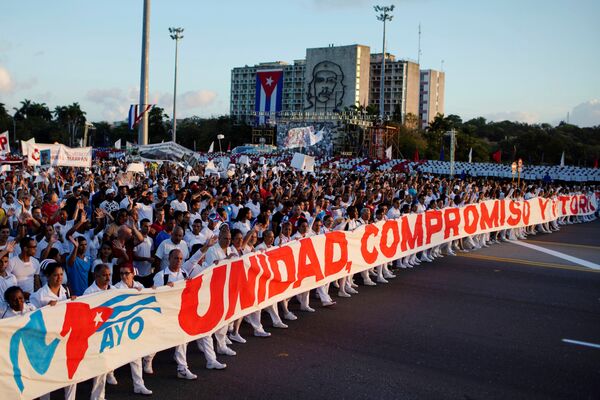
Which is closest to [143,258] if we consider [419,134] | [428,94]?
[419,134]

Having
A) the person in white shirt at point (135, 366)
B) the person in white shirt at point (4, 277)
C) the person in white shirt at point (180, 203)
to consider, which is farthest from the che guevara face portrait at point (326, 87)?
the person in white shirt at point (135, 366)

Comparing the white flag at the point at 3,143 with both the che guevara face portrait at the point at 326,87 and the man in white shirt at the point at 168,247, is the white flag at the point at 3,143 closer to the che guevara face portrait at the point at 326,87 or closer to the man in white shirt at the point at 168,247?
the man in white shirt at the point at 168,247

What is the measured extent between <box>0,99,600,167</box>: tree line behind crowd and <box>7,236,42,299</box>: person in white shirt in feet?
177

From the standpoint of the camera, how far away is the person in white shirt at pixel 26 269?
23.4 feet

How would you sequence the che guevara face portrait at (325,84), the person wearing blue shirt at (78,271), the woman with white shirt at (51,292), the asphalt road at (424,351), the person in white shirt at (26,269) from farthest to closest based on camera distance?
1. the che guevara face portrait at (325,84)
2. the person wearing blue shirt at (78,271)
3. the person in white shirt at (26,269)
4. the asphalt road at (424,351)
5. the woman with white shirt at (51,292)

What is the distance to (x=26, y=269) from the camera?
7.20m

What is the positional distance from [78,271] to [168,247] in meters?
1.43

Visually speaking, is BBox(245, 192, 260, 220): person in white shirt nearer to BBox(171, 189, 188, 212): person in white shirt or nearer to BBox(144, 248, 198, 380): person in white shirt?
BBox(171, 189, 188, 212): person in white shirt

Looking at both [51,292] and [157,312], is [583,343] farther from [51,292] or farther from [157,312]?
[51,292]

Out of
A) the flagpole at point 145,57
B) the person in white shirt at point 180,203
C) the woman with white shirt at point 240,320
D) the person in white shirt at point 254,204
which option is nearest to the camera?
the woman with white shirt at point 240,320

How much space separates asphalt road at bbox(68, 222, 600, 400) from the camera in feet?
22.4

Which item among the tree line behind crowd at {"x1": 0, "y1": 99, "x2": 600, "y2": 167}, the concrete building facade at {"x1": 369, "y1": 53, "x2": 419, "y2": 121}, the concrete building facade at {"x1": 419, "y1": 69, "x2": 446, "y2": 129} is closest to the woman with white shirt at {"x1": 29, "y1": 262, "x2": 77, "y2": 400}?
the tree line behind crowd at {"x1": 0, "y1": 99, "x2": 600, "y2": 167}

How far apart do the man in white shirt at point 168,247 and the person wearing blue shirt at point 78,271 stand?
1.17 meters

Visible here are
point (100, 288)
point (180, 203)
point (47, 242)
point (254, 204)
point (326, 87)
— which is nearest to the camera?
point (100, 288)
